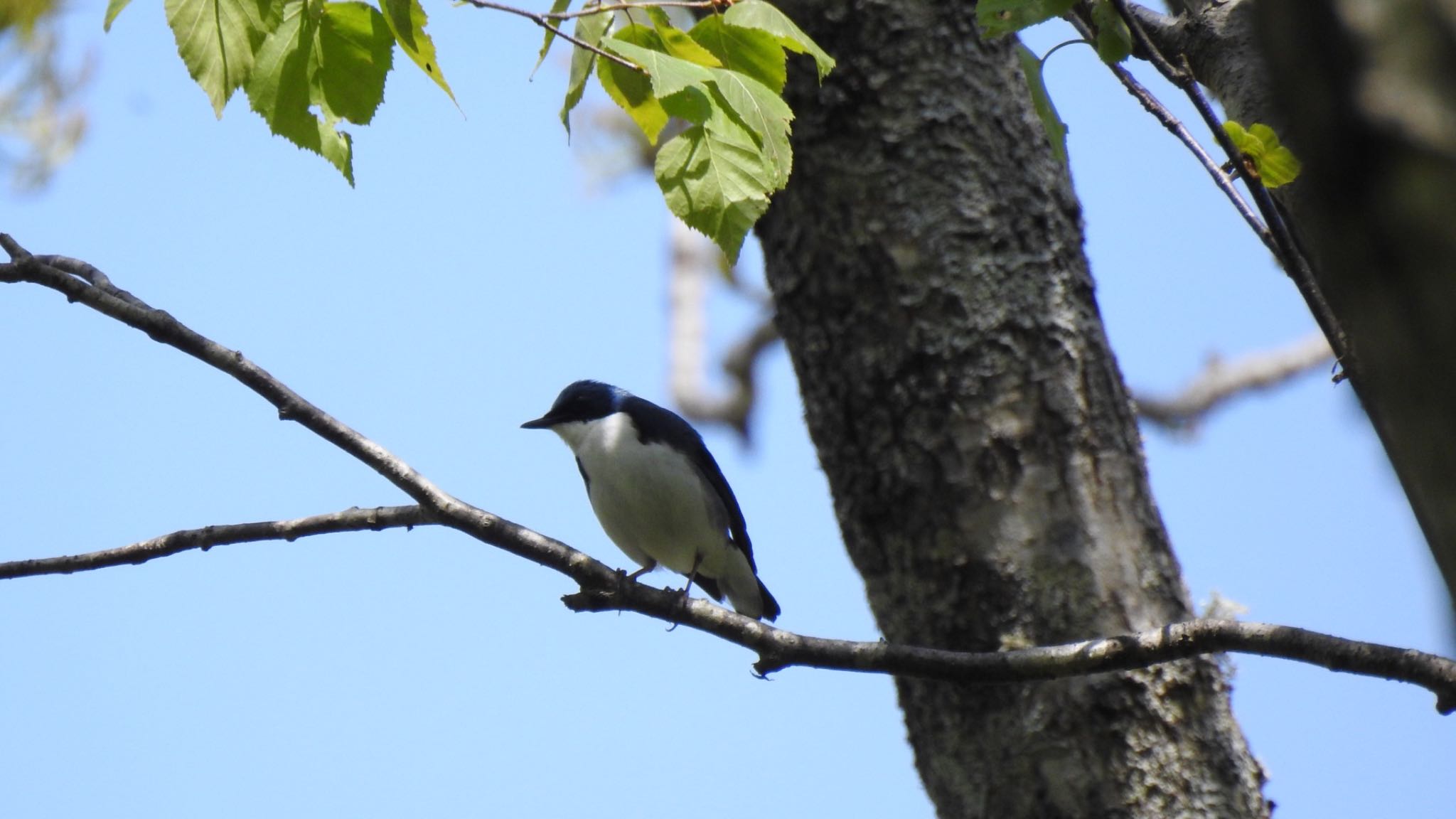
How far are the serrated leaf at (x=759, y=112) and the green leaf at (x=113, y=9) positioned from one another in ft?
3.52

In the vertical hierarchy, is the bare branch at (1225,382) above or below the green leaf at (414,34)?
above

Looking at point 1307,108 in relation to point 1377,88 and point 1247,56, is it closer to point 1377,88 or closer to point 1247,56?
point 1377,88

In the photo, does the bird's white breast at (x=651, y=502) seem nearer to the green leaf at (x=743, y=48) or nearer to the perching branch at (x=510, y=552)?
the perching branch at (x=510, y=552)

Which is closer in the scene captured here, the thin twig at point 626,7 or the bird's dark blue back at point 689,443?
the thin twig at point 626,7

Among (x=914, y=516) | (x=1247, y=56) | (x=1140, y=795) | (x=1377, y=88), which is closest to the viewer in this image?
(x=1377, y=88)

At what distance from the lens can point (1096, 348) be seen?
12.5 feet

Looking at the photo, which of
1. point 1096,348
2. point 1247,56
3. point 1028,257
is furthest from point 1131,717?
point 1247,56

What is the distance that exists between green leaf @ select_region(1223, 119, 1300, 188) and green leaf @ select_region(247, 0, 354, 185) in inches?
63.9

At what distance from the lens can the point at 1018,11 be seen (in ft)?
7.01

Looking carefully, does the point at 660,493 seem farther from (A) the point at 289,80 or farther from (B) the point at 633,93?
(A) the point at 289,80

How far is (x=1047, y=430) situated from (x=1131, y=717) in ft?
2.70

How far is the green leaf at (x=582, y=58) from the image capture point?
2492 millimetres

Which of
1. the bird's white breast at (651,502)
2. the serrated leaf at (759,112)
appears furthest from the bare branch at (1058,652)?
the bird's white breast at (651,502)

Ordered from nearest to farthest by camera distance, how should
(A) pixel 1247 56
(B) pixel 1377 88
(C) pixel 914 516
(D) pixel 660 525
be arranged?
(B) pixel 1377 88, (A) pixel 1247 56, (C) pixel 914 516, (D) pixel 660 525
